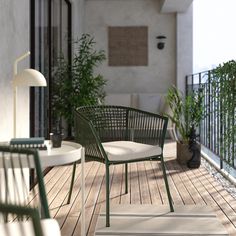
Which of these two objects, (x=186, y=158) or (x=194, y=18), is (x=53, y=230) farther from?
(x=194, y=18)

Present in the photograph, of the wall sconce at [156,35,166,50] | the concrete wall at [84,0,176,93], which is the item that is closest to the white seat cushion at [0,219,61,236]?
the concrete wall at [84,0,176,93]

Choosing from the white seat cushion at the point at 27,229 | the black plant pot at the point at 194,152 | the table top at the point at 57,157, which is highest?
the table top at the point at 57,157

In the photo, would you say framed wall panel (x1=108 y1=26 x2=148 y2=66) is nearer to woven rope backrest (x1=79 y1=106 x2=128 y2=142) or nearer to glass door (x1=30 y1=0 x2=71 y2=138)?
glass door (x1=30 y1=0 x2=71 y2=138)

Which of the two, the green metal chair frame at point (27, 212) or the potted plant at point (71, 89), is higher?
the potted plant at point (71, 89)

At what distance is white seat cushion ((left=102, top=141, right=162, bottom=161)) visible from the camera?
8.77ft

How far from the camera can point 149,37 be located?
25.0 feet

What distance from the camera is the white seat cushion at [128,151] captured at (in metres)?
2.67

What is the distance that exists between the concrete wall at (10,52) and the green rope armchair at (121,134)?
449 millimetres

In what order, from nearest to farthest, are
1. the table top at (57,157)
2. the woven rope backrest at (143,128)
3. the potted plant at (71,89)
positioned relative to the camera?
the table top at (57,157) → the woven rope backrest at (143,128) → the potted plant at (71,89)

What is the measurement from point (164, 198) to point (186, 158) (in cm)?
151

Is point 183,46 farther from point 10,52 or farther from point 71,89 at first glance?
point 10,52

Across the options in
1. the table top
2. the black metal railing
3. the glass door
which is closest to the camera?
the table top

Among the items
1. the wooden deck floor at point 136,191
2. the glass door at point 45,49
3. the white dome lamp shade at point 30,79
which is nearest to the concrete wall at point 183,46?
the glass door at point 45,49

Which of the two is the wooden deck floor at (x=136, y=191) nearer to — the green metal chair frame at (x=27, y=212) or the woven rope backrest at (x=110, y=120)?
the woven rope backrest at (x=110, y=120)
